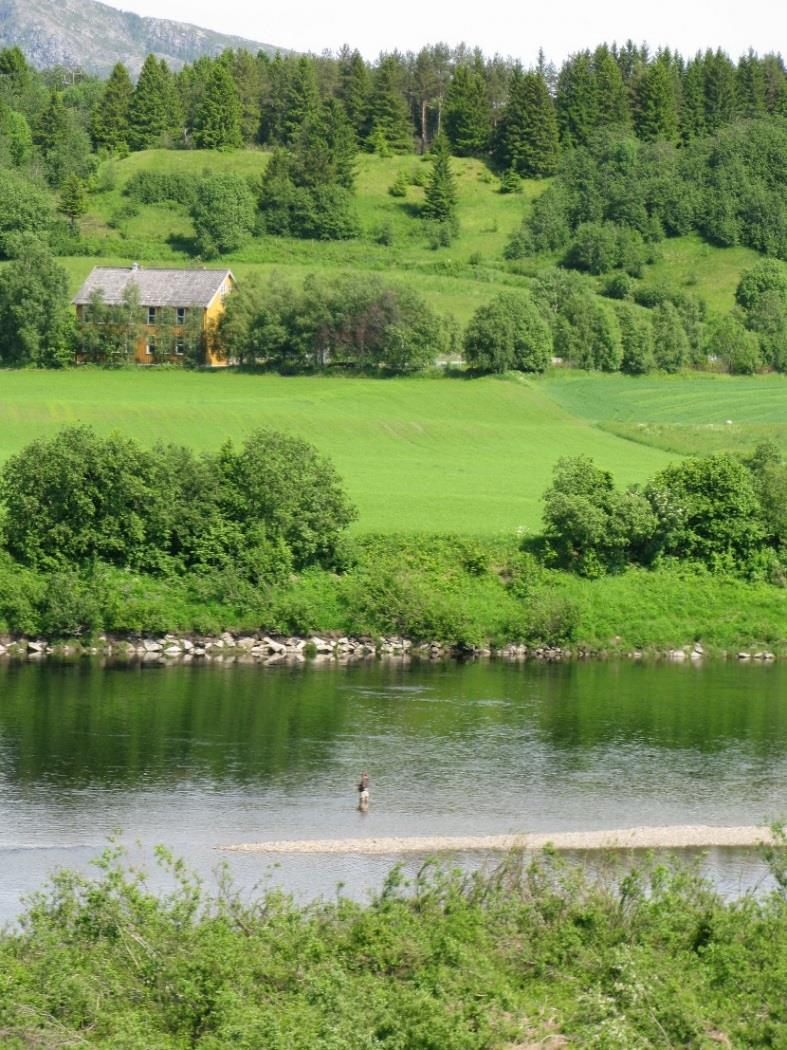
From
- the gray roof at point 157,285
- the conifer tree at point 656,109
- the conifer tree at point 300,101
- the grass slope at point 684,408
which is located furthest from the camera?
the conifer tree at point 656,109

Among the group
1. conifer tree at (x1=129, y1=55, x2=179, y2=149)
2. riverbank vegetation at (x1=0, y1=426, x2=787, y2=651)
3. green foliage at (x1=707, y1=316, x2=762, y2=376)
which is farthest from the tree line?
conifer tree at (x1=129, y1=55, x2=179, y2=149)

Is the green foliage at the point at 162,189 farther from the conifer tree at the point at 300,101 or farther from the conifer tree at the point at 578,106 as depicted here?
the conifer tree at the point at 578,106

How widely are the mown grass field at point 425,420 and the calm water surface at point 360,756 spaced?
45.5 feet

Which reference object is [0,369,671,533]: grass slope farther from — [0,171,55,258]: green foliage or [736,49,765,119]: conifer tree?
[736,49,765,119]: conifer tree

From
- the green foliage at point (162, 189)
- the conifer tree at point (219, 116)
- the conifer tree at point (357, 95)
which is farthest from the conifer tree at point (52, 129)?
the conifer tree at point (357, 95)

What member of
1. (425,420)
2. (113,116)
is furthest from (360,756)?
(113,116)

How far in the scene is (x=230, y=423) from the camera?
290 ft

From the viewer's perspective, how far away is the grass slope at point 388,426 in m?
72.8

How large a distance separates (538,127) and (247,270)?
48.2m

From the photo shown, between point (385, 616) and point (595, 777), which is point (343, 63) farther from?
point (595, 777)

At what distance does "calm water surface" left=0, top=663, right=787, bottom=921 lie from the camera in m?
37.0

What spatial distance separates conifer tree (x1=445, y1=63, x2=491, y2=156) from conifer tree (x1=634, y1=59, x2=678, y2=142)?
16441mm

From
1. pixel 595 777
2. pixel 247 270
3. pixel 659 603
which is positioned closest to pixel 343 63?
pixel 247 270

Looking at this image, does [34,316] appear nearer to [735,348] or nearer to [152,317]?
[152,317]
